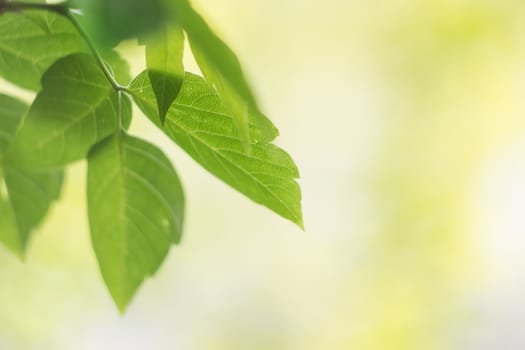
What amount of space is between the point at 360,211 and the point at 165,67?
2555mm

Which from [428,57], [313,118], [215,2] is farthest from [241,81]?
[428,57]

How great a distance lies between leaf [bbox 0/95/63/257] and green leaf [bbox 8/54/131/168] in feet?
0.32

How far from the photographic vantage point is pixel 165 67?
12.1 inches

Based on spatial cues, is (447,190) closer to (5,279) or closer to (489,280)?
(489,280)

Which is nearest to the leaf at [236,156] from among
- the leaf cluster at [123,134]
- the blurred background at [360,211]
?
the leaf cluster at [123,134]

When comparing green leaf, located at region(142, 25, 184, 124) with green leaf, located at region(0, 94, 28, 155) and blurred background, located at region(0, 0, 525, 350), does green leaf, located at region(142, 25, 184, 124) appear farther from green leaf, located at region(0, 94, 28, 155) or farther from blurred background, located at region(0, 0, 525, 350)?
blurred background, located at region(0, 0, 525, 350)

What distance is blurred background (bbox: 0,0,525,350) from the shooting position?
2732mm

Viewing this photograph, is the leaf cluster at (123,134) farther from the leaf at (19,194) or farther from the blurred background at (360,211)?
the blurred background at (360,211)

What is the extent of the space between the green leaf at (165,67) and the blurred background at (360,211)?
2.36m

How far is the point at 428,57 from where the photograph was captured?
296cm

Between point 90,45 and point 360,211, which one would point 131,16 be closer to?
point 90,45

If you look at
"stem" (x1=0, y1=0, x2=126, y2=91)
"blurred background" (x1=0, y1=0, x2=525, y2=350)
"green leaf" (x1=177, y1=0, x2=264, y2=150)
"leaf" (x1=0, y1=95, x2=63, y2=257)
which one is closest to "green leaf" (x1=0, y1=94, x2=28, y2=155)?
"leaf" (x1=0, y1=95, x2=63, y2=257)

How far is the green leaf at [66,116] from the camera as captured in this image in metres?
0.33

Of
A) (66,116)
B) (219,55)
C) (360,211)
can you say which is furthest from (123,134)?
(360,211)
